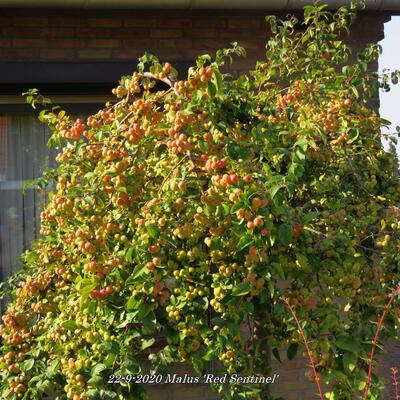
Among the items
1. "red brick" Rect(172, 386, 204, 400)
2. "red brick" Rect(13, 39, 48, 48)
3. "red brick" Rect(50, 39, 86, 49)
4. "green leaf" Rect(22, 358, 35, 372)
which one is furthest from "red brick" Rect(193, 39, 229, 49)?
"green leaf" Rect(22, 358, 35, 372)

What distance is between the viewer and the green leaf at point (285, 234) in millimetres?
2604

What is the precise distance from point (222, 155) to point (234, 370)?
794mm

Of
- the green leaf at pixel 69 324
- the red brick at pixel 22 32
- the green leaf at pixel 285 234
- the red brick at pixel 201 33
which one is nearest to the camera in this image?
the green leaf at pixel 285 234

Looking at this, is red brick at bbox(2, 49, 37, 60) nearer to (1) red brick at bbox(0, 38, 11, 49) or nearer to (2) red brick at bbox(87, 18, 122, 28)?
(1) red brick at bbox(0, 38, 11, 49)

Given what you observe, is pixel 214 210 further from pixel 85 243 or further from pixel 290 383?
pixel 290 383

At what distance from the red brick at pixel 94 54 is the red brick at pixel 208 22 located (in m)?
0.58

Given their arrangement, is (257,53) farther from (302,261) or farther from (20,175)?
(302,261)

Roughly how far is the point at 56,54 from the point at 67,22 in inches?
8.1

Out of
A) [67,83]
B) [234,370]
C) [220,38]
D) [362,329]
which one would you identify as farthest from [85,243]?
[220,38]

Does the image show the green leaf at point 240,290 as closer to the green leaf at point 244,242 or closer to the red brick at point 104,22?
the green leaf at point 244,242

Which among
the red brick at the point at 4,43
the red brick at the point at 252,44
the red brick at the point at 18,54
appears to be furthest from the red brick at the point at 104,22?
the red brick at the point at 252,44

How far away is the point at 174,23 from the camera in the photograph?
4941 millimetres

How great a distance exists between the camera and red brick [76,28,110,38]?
4.85 metres

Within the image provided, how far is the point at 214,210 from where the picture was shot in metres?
2.77
